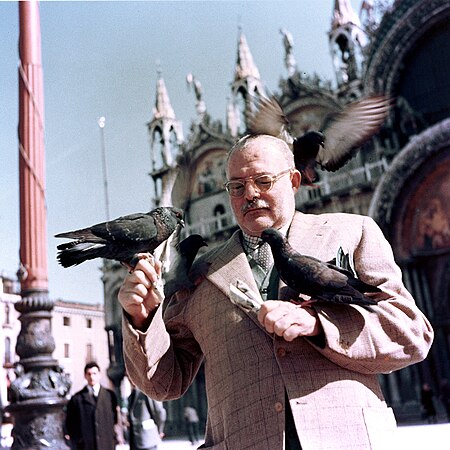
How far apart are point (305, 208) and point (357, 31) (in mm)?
5807

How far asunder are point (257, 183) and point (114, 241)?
0.49 meters

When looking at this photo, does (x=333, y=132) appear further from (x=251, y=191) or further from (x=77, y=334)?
(x=77, y=334)

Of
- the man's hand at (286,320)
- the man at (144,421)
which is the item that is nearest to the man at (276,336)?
the man's hand at (286,320)

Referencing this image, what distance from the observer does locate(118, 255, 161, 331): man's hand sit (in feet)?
5.76

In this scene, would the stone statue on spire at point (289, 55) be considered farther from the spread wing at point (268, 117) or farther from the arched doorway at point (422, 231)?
the spread wing at point (268, 117)

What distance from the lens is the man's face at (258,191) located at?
6.21 ft

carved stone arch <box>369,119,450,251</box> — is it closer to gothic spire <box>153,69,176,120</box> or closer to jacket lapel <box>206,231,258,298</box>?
gothic spire <box>153,69,176,120</box>

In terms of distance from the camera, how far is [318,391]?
5.64 ft

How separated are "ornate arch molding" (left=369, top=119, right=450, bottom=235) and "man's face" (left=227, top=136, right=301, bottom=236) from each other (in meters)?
13.3

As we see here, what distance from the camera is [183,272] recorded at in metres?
2.09

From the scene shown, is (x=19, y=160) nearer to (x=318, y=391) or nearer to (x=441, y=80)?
(x=318, y=391)

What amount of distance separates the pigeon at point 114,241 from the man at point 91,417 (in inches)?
170

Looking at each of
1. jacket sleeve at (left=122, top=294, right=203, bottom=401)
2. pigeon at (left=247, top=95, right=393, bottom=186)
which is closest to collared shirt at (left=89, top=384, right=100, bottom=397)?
pigeon at (left=247, top=95, right=393, bottom=186)

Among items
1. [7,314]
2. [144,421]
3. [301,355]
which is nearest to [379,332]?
[301,355]
